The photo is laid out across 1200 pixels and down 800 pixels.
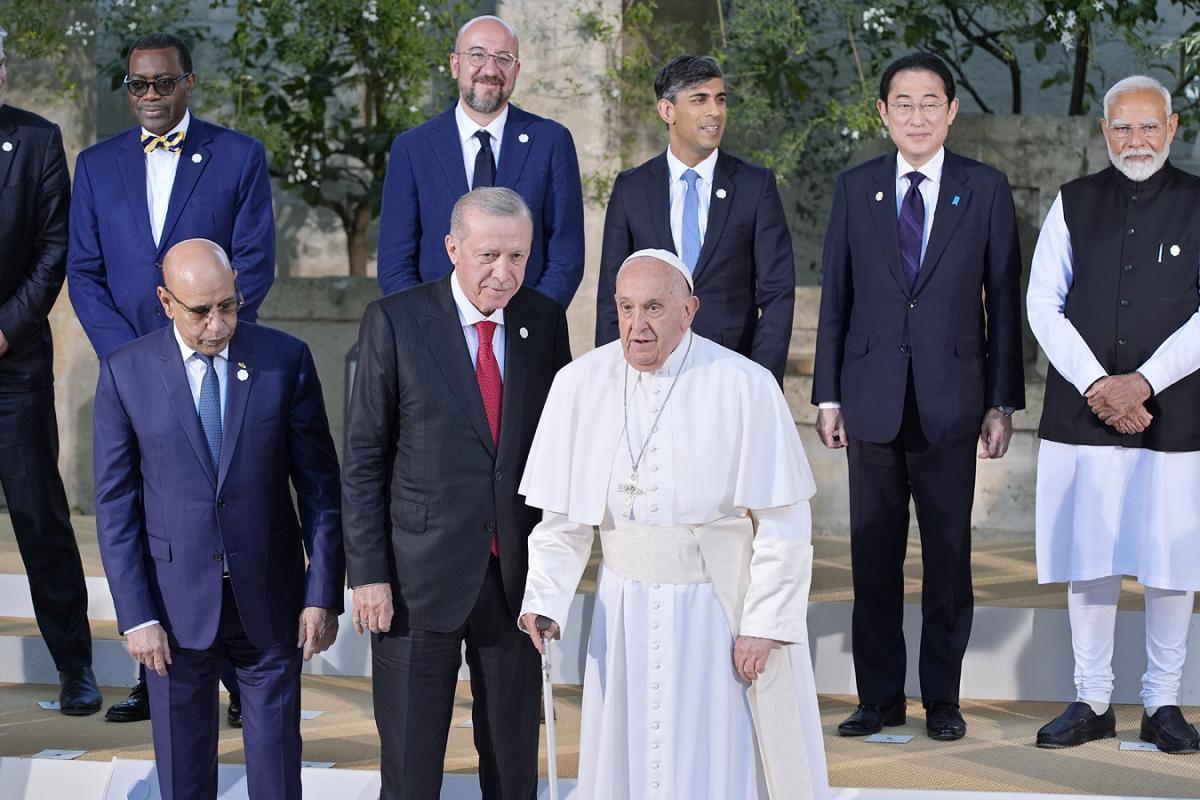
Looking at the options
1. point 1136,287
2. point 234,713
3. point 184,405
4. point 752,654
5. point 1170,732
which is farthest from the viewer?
point 234,713

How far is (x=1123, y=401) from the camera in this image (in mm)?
4750

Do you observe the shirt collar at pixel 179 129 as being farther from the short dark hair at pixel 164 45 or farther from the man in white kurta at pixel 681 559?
the man in white kurta at pixel 681 559

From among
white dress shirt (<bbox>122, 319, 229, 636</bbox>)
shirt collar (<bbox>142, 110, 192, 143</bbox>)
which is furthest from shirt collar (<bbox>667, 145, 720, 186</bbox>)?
white dress shirt (<bbox>122, 319, 229, 636</bbox>)

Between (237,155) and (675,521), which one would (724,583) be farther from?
(237,155)

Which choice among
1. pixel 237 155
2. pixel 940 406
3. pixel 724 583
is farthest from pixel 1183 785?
pixel 237 155

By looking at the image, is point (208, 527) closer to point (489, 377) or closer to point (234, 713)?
point (489, 377)

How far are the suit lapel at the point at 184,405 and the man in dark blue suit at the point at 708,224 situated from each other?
1.39 meters

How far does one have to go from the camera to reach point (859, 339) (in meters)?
4.97

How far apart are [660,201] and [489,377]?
1228 millimetres

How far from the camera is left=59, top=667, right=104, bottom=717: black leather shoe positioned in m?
5.16

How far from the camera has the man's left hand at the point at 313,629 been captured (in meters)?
3.94

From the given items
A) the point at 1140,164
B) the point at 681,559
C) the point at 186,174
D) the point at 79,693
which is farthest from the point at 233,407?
the point at 1140,164

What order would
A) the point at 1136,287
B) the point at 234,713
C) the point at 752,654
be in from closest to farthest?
the point at 752,654, the point at 1136,287, the point at 234,713

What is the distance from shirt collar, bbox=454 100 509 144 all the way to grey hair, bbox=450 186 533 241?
1.09m
